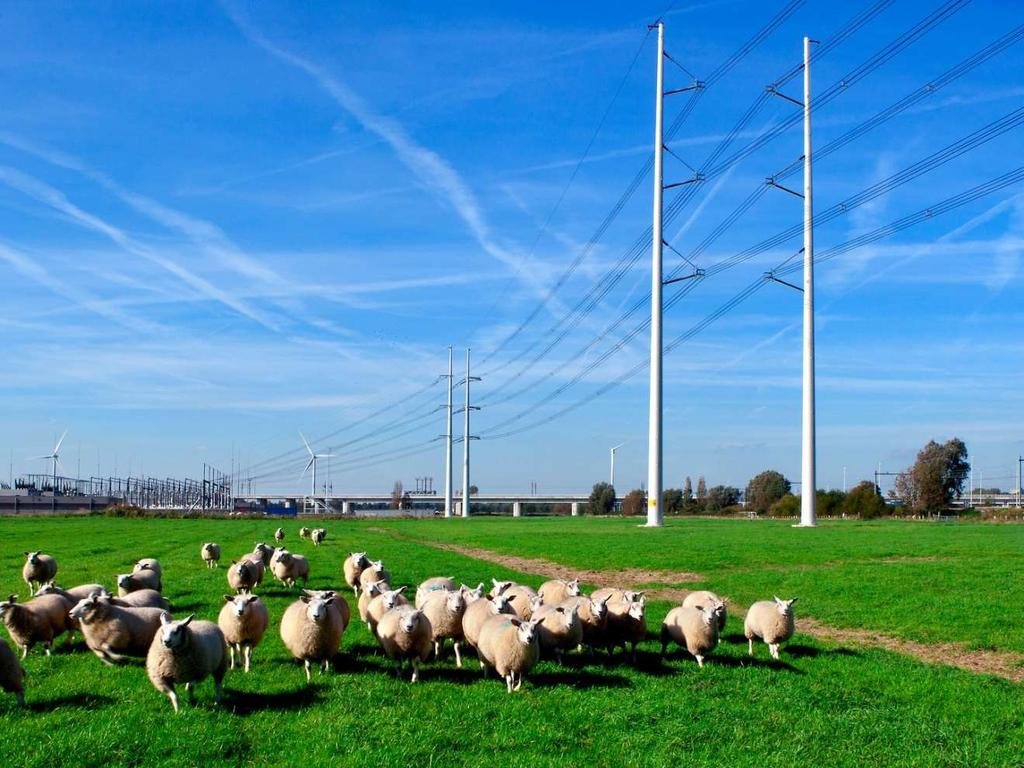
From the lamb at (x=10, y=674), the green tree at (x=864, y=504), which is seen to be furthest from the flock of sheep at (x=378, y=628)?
the green tree at (x=864, y=504)

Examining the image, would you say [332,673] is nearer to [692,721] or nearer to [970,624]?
[692,721]

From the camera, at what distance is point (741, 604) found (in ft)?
74.3

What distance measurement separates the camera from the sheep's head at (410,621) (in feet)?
43.6

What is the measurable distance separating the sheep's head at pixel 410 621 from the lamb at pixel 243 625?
2.34 m

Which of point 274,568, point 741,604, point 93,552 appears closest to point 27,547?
point 93,552

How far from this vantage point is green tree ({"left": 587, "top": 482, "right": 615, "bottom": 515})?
175500 millimetres

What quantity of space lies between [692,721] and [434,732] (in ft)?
10.3

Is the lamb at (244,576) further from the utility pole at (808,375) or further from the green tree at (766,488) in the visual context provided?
the green tree at (766,488)

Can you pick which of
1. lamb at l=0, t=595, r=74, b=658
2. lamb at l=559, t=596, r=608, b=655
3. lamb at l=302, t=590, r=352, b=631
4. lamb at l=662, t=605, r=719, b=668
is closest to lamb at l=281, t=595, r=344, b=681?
lamb at l=302, t=590, r=352, b=631

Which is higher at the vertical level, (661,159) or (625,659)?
(661,159)

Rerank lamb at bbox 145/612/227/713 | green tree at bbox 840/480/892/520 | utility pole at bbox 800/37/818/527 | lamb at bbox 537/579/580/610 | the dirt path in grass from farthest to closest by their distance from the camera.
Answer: green tree at bbox 840/480/892/520 < utility pole at bbox 800/37/818/527 < lamb at bbox 537/579/580/610 < the dirt path in grass < lamb at bbox 145/612/227/713

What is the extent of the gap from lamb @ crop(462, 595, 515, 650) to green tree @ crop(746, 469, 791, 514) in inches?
5827

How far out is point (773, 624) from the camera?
52.0 feet

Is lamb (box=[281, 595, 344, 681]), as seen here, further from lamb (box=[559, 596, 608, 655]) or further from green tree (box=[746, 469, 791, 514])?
green tree (box=[746, 469, 791, 514])
